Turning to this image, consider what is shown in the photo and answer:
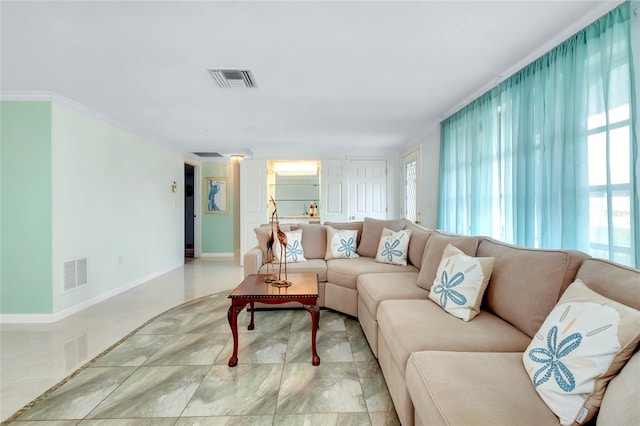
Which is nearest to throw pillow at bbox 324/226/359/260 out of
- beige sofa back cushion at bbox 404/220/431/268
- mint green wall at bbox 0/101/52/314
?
beige sofa back cushion at bbox 404/220/431/268

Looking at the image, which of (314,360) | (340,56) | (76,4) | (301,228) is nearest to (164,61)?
(76,4)

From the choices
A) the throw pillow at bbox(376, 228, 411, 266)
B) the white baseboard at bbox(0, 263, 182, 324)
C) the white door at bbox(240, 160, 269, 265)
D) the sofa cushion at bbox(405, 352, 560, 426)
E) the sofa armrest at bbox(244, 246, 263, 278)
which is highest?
the white door at bbox(240, 160, 269, 265)

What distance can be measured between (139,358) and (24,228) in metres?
2.08

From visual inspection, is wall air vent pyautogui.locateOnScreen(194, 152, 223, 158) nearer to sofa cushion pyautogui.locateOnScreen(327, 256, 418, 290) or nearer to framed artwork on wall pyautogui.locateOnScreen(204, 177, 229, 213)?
framed artwork on wall pyautogui.locateOnScreen(204, 177, 229, 213)

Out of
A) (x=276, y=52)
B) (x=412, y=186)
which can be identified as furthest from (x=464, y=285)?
(x=412, y=186)

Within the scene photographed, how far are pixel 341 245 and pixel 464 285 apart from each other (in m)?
1.98

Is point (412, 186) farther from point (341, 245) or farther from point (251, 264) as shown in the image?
point (251, 264)

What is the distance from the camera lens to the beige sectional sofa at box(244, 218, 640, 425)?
3.05 feet

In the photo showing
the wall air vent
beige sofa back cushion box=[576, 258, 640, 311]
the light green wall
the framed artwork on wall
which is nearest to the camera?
beige sofa back cushion box=[576, 258, 640, 311]

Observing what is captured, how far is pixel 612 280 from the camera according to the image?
3.80 feet

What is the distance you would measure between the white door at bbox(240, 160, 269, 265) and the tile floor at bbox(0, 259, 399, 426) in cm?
291

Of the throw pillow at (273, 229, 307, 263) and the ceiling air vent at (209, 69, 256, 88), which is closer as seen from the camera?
the ceiling air vent at (209, 69, 256, 88)

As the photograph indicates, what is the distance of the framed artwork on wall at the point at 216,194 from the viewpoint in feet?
23.1

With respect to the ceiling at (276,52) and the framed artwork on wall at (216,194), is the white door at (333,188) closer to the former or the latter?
the ceiling at (276,52)
